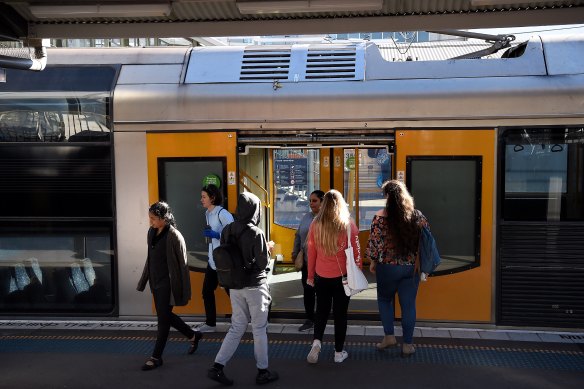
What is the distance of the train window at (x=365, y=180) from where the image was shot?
8354 mm

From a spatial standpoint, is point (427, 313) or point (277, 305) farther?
point (277, 305)

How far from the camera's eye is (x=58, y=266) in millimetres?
6609

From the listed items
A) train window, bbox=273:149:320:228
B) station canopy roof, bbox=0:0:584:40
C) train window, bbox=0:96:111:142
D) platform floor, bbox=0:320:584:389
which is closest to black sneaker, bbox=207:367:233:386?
platform floor, bbox=0:320:584:389

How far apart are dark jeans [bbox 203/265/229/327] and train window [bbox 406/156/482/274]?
7.17 ft

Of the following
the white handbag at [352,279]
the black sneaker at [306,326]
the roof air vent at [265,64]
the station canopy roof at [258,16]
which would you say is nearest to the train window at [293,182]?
the roof air vent at [265,64]

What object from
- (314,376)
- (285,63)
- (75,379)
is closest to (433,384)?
(314,376)

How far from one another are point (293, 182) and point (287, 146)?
1.80m

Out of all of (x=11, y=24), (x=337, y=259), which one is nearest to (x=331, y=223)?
(x=337, y=259)

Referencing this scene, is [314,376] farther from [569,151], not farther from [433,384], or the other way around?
[569,151]

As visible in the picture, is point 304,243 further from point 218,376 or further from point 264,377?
point 218,376

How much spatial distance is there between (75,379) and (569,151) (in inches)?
198

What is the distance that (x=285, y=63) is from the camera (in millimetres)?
6656

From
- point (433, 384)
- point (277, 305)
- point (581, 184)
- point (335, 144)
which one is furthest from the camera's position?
point (277, 305)

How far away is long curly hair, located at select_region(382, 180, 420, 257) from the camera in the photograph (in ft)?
17.1
